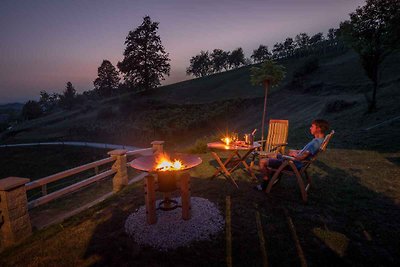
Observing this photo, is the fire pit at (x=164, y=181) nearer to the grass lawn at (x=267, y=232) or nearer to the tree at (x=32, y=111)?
the grass lawn at (x=267, y=232)

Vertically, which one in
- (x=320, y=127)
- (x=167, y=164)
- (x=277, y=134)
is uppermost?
(x=320, y=127)

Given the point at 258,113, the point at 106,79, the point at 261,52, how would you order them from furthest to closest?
1. the point at 261,52
2. the point at 106,79
3. the point at 258,113

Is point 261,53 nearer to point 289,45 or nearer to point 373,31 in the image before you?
point 289,45

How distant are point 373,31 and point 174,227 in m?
18.7

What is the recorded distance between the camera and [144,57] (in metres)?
49.7

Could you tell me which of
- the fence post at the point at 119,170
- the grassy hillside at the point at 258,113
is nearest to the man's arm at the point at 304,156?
the fence post at the point at 119,170

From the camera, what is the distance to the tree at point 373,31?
15.6 metres

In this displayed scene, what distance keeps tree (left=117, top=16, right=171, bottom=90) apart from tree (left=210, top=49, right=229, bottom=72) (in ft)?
133

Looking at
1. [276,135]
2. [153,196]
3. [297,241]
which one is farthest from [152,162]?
[276,135]

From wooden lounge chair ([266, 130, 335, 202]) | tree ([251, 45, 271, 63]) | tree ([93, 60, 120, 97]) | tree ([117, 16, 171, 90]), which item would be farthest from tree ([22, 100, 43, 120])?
wooden lounge chair ([266, 130, 335, 202])

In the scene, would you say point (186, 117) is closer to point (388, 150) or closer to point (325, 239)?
point (388, 150)

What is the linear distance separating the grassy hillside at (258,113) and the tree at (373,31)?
347cm

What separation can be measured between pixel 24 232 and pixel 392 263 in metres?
6.12

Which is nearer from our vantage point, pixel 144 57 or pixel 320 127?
pixel 320 127
